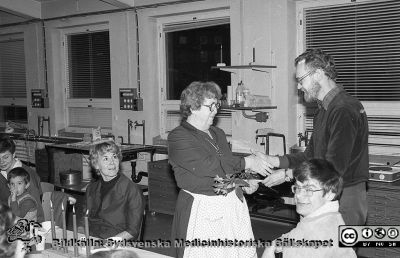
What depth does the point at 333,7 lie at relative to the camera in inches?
210

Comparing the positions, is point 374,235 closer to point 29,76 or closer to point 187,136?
point 187,136

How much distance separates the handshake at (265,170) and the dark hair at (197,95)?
0.46 meters

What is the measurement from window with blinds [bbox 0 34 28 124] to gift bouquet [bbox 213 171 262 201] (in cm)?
707

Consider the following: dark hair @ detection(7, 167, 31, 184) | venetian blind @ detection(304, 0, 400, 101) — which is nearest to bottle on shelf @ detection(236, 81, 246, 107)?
venetian blind @ detection(304, 0, 400, 101)

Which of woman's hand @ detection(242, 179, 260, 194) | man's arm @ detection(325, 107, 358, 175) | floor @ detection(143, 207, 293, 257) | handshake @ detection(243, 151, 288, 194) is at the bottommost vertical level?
floor @ detection(143, 207, 293, 257)

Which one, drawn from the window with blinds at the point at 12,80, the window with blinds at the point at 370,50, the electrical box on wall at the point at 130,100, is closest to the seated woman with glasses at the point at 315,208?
the window with blinds at the point at 370,50

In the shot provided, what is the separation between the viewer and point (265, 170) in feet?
9.66

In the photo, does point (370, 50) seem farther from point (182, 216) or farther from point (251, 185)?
point (182, 216)

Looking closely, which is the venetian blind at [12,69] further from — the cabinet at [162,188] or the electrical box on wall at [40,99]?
the cabinet at [162,188]

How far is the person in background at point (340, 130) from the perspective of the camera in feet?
7.84

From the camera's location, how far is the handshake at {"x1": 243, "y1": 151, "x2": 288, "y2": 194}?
9.44ft

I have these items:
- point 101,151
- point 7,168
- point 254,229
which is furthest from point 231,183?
point 254,229

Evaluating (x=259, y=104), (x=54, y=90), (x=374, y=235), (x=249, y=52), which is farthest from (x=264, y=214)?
(x=54, y=90)

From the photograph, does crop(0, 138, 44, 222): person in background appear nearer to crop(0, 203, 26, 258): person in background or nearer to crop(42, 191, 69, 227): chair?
crop(42, 191, 69, 227): chair
